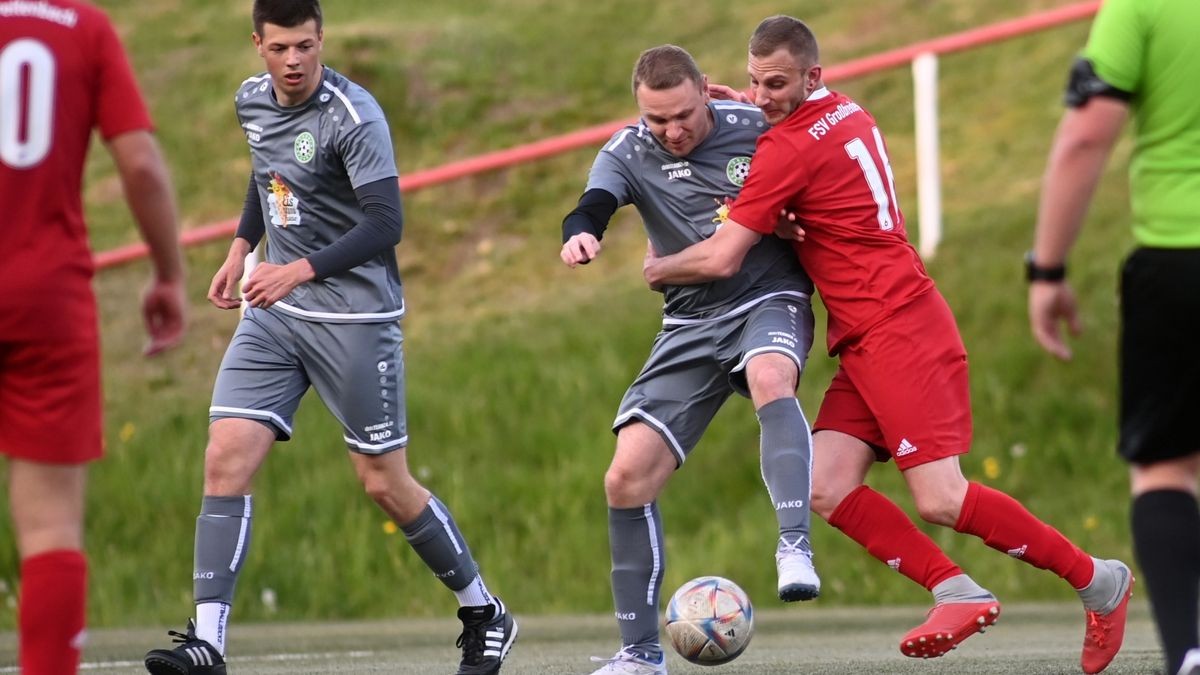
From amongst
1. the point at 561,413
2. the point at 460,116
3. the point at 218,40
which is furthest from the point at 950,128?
the point at 218,40

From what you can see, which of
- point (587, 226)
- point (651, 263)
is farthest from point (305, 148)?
point (651, 263)

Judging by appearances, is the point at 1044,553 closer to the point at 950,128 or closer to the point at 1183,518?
the point at 1183,518

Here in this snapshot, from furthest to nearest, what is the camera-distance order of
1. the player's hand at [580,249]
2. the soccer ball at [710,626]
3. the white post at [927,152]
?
the white post at [927,152] → the soccer ball at [710,626] → the player's hand at [580,249]

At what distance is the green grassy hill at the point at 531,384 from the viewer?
11516 mm

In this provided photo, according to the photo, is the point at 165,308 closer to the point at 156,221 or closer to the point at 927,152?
the point at 156,221

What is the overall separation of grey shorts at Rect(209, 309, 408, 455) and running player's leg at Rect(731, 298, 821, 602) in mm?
1283

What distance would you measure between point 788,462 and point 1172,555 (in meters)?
1.78

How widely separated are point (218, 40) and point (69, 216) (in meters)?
16.3

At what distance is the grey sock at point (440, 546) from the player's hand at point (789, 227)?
5.42 feet

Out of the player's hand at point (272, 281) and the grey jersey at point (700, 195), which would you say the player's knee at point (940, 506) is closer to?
the grey jersey at point (700, 195)

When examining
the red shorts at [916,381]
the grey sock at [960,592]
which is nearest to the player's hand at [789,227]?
the red shorts at [916,381]

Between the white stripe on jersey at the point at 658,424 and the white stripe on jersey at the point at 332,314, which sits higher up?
the white stripe on jersey at the point at 332,314

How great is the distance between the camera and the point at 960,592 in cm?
641

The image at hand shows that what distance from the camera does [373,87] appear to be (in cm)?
1819
